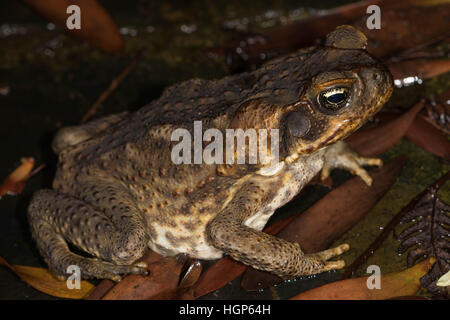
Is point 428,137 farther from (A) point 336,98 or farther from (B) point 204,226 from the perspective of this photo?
(B) point 204,226

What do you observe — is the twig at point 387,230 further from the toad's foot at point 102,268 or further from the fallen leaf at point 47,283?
the fallen leaf at point 47,283

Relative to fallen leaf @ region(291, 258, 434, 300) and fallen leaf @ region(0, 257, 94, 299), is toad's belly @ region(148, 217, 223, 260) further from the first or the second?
fallen leaf @ region(291, 258, 434, 300)

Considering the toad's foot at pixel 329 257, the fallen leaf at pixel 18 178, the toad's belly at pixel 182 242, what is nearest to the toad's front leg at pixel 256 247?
the toad's foot at pixel 329 257

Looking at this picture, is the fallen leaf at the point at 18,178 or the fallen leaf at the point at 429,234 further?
the fallen leaf at the point at 18,178

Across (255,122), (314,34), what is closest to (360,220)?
(255,122)

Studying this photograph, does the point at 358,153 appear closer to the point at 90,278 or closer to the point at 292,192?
the point at 292,192

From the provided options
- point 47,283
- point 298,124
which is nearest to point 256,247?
point 298,124
